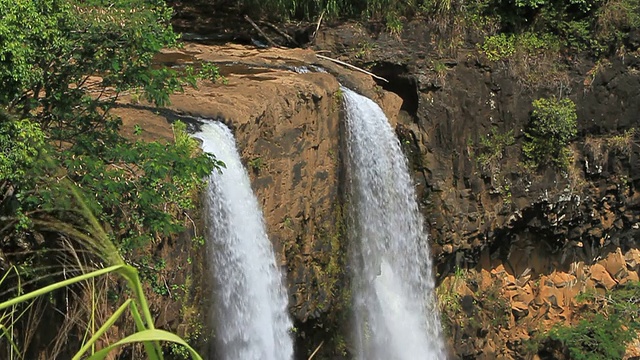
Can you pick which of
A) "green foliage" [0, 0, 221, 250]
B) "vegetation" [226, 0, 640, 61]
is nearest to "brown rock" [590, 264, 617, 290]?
"vegetation" [226, 0, 640, 61]

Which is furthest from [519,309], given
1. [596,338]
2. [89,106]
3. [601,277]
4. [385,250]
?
[89,106]

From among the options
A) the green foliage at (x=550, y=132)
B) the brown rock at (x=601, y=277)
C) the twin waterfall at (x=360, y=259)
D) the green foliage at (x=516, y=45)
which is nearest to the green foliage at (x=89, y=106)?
the twin waterfall at (x=360, y=259)

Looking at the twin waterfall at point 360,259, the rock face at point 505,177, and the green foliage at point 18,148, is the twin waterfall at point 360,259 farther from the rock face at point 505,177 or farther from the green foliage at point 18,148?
the green foliage at point 18,148

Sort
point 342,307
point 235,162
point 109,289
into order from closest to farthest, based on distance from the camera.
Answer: point 109,289 → point 235,162 → point 342,307

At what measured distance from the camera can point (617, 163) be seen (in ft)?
43.8

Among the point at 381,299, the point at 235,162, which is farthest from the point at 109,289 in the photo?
the point at 381,299

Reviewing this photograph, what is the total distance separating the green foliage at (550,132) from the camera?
41.7ft

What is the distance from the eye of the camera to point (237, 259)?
7.63 meters

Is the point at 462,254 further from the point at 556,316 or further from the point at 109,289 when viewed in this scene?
the point at 109,289

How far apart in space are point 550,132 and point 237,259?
6.84 meters

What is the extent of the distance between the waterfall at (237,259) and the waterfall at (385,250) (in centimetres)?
243

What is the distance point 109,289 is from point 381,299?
6.19 meters

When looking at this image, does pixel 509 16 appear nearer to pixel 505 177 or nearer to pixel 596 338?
pixel 505 177

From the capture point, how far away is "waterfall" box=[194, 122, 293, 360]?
7418 mm
